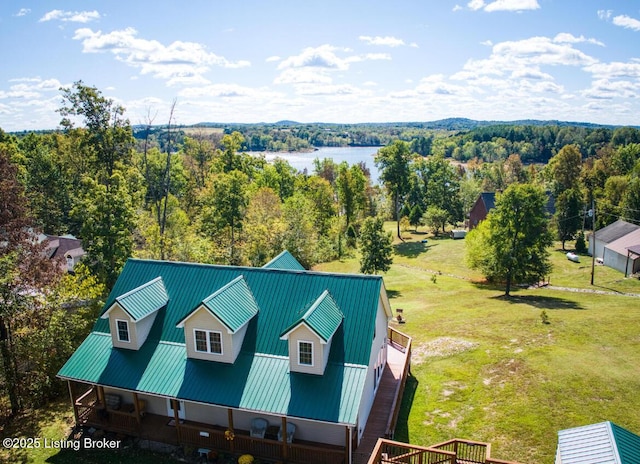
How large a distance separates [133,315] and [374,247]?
3068 centimetres

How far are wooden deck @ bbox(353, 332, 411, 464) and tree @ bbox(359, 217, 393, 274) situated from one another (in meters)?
20.2

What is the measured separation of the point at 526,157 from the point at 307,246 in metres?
160

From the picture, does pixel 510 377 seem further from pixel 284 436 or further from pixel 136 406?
pixel 136 406

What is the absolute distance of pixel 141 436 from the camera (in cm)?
2081

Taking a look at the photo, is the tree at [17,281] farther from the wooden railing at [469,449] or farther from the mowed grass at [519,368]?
the wooden railing at [469,449]

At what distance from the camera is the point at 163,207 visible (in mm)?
63500

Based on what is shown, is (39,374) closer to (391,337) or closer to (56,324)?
(56,324)

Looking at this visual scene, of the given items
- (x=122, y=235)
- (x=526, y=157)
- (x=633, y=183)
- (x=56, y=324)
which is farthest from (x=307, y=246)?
(x=526, y=157)

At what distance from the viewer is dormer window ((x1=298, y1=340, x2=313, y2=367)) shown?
746 inches

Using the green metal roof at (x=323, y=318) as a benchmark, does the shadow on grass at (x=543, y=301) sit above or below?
below

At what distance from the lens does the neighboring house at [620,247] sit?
4997 centimetres

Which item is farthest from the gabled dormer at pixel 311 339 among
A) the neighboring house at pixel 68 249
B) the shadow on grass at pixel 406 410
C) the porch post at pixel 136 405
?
the neighboring house at pixel 68 249

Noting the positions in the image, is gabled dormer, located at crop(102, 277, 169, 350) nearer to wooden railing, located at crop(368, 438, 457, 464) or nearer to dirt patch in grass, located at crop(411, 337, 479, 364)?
wooden railing, located at crop(368, 438, 457, 464)

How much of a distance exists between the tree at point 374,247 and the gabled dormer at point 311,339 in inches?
1114
